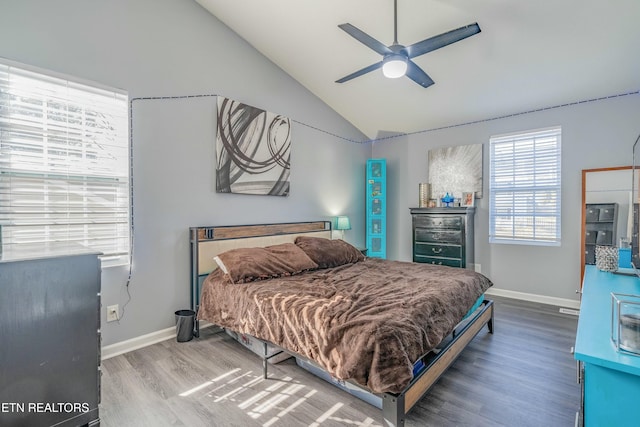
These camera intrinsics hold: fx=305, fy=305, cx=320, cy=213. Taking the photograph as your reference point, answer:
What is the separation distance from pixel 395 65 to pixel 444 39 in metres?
0.37

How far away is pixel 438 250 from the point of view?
444cm

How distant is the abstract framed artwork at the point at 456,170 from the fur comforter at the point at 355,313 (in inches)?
76.4

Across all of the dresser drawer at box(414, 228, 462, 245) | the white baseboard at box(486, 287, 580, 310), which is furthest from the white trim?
the white baseboard at box(486, 287, 580, 310)

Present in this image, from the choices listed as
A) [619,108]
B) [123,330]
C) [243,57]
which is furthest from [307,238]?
[619,108]

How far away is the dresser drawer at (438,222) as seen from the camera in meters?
4.27

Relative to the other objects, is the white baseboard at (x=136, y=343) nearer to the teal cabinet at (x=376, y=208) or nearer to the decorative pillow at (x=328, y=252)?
the decorative pillow at (x=328, y=252)

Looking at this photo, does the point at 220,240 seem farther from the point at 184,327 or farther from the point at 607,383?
the point at 607,383

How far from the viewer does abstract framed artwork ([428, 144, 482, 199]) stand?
450 cm

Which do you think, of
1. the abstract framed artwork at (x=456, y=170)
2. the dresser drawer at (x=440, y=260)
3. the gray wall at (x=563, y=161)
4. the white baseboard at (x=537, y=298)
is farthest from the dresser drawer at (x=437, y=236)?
the white baseboard at (x=537, y=298)

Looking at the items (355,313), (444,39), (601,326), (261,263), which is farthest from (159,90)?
(601,326)

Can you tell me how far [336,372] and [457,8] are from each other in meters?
3.12

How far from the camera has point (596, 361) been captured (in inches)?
35.9

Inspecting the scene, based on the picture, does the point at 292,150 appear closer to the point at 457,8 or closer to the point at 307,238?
the point at 307,238

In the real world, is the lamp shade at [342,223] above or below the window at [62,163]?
below
